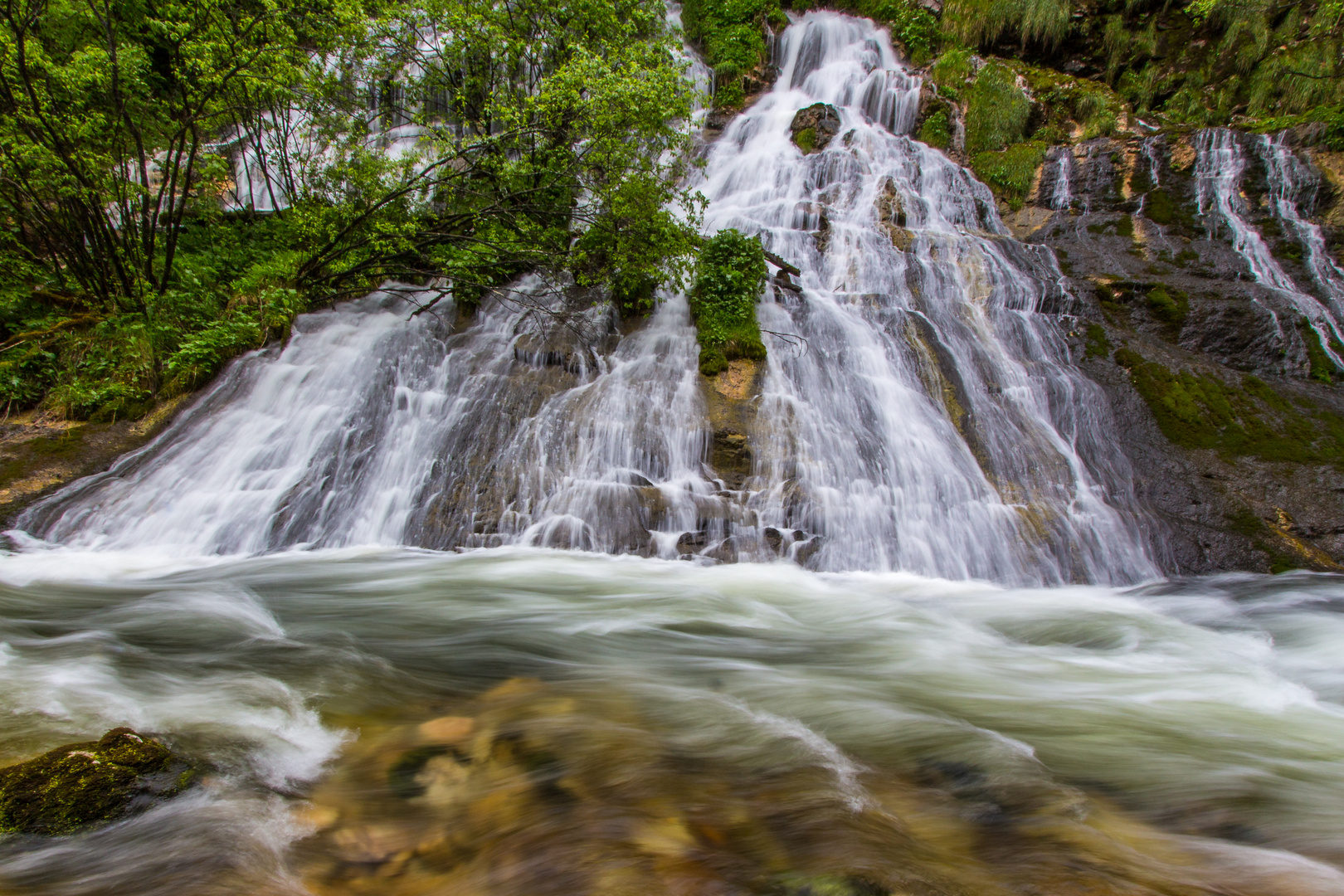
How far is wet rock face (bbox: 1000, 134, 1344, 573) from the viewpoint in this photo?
6609 mm

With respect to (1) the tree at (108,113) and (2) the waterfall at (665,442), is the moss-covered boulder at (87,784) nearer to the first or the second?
(2) the waterfall at (665,442)

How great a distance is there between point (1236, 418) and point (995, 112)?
32.2 ft

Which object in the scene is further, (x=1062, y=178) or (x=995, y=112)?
(x=995, y=112)

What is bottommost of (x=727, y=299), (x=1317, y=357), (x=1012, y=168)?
(x=1317, y=357)

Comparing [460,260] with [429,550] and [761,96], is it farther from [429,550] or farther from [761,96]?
[761,96]

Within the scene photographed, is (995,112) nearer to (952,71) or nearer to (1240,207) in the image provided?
(952,71)

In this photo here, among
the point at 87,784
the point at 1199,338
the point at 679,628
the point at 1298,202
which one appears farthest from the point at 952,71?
the point at 87,784

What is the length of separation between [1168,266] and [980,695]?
10254 mm

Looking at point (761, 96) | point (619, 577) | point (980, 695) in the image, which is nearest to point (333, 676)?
point (619, 577)

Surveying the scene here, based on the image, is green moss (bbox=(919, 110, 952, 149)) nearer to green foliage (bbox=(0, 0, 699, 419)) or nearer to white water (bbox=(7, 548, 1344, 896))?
green foliage (bbox=(0, 0, 699, 419))

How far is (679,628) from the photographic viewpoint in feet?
15.3

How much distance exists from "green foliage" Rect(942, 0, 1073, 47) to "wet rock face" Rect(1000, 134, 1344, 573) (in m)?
5.19

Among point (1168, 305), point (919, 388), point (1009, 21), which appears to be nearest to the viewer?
point (919, 388)

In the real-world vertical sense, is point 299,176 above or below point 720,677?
above
